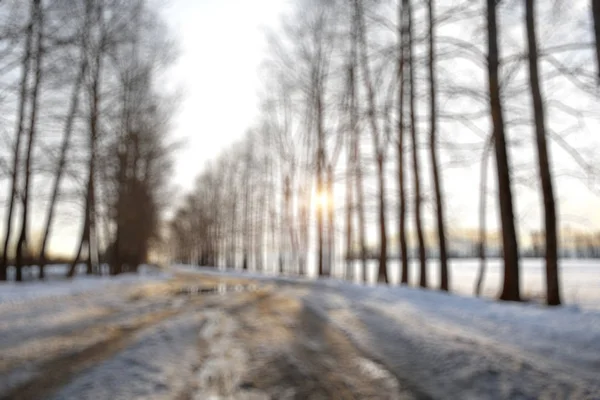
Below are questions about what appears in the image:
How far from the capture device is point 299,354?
4.90m

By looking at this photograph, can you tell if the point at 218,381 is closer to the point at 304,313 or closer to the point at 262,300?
the point at 304,313

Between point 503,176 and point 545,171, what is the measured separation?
104 cm

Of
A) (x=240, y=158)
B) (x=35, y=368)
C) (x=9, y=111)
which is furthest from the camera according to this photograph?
(x=240, y=158)

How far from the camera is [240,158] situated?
4262 centimetres

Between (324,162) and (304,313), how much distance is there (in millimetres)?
17063

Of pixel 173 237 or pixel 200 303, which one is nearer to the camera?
pixel 200 303

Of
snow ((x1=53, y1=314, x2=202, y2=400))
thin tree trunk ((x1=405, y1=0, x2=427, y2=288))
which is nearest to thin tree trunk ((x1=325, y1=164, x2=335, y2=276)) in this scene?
thin tree trunk ((x1=405, y1=0, x2=427, y2=288))

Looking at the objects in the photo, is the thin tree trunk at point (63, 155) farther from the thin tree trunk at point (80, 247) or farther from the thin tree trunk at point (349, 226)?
the thin tree trunk at point (349, 226)

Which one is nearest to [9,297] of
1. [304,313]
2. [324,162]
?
[304,313]

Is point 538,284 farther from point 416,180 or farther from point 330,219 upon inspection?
point 416,180

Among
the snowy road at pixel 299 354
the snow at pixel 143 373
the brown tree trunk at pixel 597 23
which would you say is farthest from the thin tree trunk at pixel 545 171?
the snow at pixel 143 373

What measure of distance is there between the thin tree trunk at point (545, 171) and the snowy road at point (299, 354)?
1.44 m

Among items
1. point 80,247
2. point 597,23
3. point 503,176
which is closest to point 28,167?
point 80,247

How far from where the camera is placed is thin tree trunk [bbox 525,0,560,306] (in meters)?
9.30
